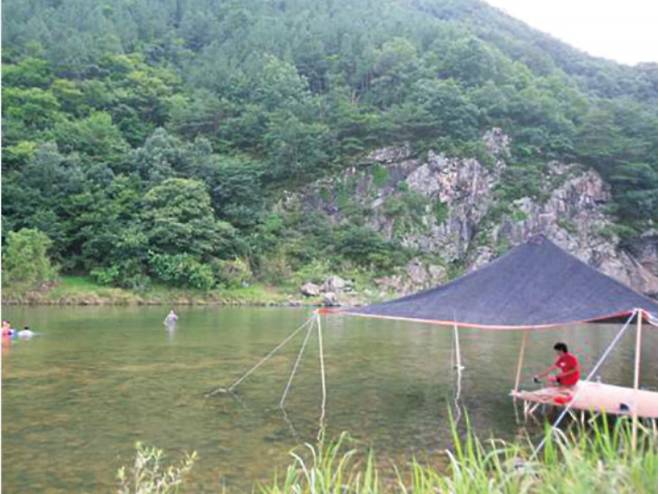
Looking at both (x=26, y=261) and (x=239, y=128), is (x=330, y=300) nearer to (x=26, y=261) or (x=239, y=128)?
(x=26, y=261)

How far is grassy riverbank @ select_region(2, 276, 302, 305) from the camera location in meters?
39.6

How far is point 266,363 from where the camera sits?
55.0 feet

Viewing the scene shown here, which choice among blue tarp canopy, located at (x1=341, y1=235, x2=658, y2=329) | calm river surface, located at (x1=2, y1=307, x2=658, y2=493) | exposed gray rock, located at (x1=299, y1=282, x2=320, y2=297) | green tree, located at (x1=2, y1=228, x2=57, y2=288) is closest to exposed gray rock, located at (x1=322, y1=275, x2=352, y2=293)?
exposed gray rock, located at (x1=299, y1=282, x2=320, y2=297)

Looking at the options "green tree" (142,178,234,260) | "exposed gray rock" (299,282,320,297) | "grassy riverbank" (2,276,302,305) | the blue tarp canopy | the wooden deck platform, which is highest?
"green tree" (142,178,234,260)

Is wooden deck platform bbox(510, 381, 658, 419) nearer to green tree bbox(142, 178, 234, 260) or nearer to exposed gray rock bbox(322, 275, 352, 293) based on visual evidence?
exposed gray rock bbox(322, 275, 352, 293)

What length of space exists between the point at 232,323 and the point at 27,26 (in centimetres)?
6227

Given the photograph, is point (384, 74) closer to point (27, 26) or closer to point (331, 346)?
point (27, 26)

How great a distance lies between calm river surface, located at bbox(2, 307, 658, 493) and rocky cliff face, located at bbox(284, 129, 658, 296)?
107 feet

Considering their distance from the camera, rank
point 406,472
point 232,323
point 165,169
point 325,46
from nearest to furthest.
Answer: point 406,472, point 232,323, point 165,169, point 325,46

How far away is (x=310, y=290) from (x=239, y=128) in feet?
83.4

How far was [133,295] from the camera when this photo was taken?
4322 centimetres

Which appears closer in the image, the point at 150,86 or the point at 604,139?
the point at 604,139

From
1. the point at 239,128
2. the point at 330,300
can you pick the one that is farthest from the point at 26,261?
the point at 239,128

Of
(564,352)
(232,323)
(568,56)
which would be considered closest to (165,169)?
(232,323)
